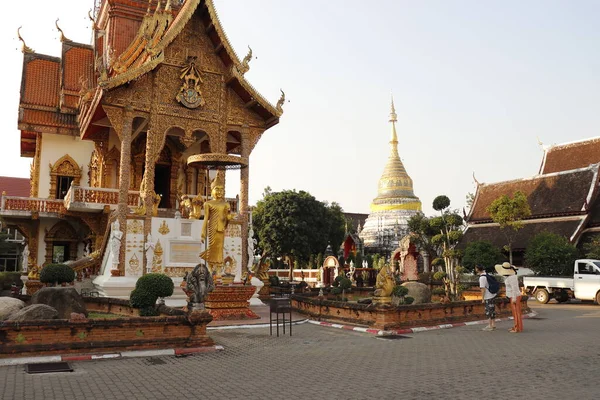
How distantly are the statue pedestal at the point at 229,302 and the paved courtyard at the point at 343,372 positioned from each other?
204 centimetres

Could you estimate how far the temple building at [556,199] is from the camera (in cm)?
2633

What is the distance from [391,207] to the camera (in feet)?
169

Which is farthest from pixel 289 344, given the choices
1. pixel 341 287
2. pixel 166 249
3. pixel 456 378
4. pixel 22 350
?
pixel 341 287

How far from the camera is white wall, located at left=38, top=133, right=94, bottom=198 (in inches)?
802

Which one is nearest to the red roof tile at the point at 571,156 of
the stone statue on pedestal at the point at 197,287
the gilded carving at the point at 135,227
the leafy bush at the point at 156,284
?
the gilded carving at the point at 135,227

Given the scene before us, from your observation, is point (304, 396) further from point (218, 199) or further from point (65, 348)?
point (218, 199)

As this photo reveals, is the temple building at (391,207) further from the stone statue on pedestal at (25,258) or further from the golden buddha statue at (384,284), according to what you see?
the golden buddha statue at (384,284)

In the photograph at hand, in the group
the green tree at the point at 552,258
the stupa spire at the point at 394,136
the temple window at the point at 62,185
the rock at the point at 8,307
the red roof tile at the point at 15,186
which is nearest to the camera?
the rock at the point at 8,307

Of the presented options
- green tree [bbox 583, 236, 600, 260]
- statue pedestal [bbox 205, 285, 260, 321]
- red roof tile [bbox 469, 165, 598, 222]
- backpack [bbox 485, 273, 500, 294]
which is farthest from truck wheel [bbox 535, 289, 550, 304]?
statue pedestal [bbox 205, 285, 260, 321]

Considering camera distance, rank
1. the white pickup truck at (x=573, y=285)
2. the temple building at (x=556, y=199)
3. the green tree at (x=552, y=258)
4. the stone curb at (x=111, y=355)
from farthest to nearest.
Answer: the temple building at (x=556, y=199)
the green tree at (x=552, y=258)
the white pickup truck at (x=573, y=285)
the stone curb at (x=111, y=355)

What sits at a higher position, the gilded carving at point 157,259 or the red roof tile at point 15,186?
the red roof tile at point 15,186

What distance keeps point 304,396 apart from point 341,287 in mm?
12668

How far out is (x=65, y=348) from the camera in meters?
6.98

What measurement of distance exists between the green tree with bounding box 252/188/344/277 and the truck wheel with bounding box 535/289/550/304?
17605mm
